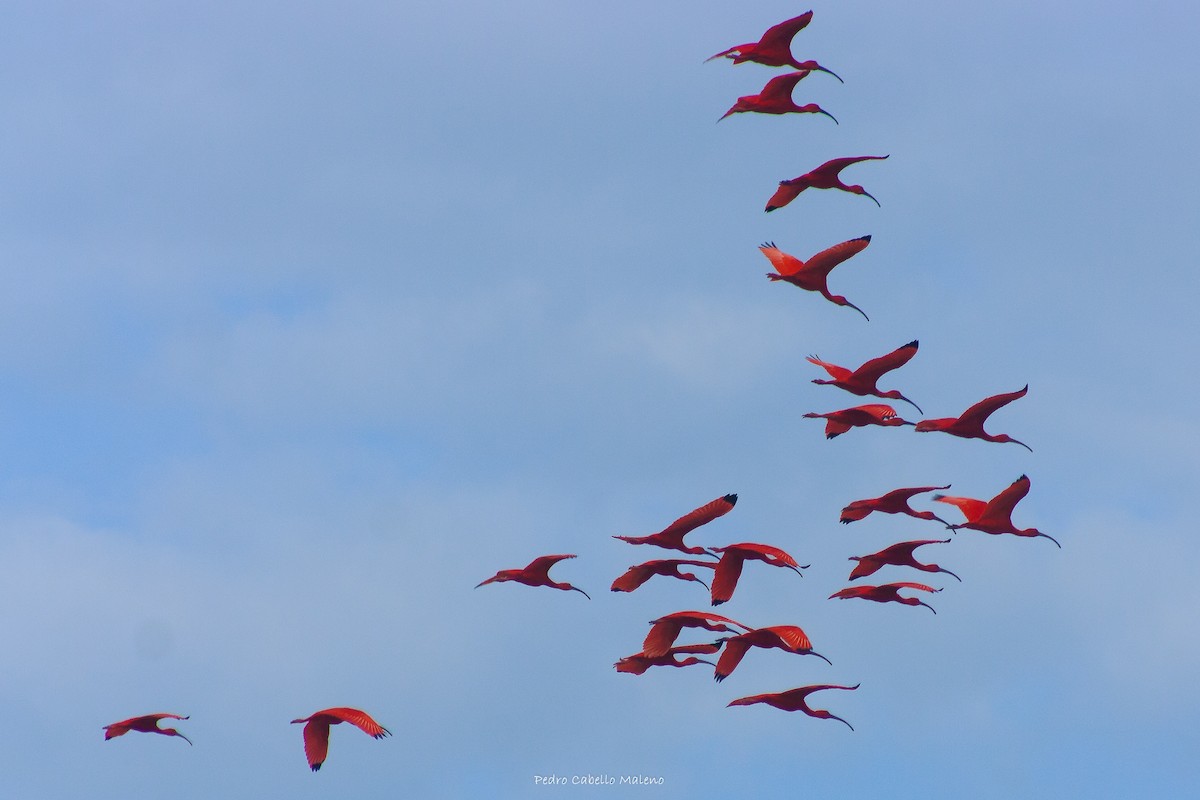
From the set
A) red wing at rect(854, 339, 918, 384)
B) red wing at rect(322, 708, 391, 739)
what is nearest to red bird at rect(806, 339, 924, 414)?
red wing at rect(854, 339, 918, 384)

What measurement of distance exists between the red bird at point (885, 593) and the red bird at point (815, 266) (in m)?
6.64

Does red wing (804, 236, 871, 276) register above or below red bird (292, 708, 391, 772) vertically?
above

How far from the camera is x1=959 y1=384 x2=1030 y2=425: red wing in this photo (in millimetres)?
48438

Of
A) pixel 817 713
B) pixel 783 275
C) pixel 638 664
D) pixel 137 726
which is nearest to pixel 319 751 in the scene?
pixel 137 726

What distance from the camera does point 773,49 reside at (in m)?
49.3

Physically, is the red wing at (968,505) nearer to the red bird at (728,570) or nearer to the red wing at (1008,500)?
the red wing at (1008,500)

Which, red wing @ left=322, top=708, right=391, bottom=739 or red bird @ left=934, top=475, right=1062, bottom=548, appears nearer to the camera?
red wing @ left=322, top=708, right=391, bottom=739

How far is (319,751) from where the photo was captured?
4903 cm

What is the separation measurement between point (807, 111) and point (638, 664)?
13487 millimetres

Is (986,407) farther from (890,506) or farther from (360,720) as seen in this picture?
(360,720)

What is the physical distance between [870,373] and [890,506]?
3.23 metres

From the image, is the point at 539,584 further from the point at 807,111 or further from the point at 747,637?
the point at 807,111

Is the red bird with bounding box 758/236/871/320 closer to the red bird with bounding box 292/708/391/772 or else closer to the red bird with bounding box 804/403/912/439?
the red bird with bounding box 804/403/912/439

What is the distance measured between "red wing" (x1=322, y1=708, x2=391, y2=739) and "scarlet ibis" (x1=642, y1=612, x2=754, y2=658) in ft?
25.8
